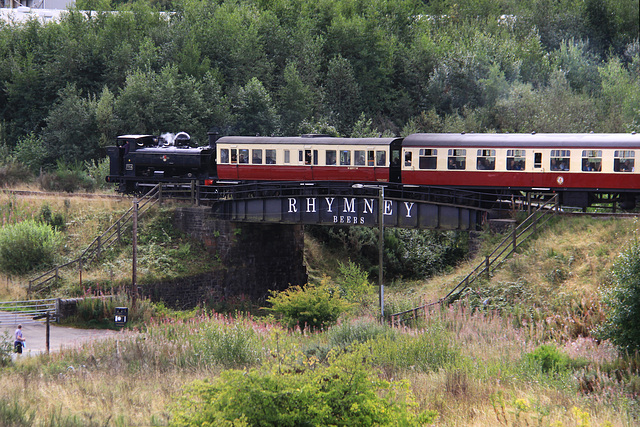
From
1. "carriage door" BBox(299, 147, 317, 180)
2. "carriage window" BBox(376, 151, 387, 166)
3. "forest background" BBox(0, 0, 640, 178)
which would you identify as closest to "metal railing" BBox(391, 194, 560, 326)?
"carriage window" BBox(376, 151, 387, 166)

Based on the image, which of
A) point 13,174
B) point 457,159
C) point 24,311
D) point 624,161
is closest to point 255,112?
point 13,174

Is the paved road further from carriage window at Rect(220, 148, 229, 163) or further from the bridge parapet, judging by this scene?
carriage window at Rect(220, 148, 229, 163)

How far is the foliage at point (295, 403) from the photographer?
10.6 m

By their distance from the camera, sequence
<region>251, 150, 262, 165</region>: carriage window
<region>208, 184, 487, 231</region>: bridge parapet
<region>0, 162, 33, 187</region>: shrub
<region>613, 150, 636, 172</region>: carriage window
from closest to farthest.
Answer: <region>613, 150, 636, 172</region>: carriage window
<region>208, 184, 487, 231</region>: bridge parapet
<region>251, 150, 262, 165</region>: carriage window
<region>0, 162, 33, 187</region>: shrub

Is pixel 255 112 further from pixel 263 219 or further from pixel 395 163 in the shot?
pixel 395 163

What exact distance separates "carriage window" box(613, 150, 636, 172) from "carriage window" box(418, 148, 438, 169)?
284 inches

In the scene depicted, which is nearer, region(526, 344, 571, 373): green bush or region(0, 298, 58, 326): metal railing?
region(526, 344, 571, 373): green bush

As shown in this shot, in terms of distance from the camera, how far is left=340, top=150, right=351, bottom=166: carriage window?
1265 inches

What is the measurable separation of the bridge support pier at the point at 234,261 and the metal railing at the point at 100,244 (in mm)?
1687

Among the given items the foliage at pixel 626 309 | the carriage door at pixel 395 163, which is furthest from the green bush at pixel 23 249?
the foliage at pixel 626 309

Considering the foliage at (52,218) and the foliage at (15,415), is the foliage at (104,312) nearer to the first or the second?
the foliage at (52,218)

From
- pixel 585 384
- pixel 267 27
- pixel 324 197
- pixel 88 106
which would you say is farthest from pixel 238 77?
pixel 585 384

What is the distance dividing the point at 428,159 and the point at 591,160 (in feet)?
21.9

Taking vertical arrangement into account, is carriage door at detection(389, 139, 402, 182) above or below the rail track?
above
